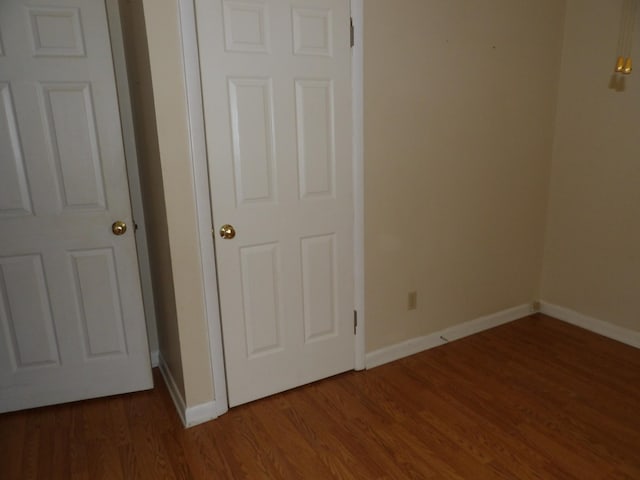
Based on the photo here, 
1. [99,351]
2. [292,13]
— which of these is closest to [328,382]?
[99,351]

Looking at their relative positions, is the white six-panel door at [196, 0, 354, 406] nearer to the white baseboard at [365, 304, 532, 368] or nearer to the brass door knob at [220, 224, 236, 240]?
the brass door knob at [220, 224, 236, 240]

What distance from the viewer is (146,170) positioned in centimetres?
229

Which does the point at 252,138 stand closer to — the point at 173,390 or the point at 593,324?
the point at 173,390

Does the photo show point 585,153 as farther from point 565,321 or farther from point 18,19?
point 18,19

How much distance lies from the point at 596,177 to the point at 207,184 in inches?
98.2

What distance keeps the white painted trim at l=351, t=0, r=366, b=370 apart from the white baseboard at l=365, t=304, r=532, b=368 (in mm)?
132

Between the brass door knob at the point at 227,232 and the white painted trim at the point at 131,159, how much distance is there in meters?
0.67

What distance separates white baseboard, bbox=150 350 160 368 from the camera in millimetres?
2748

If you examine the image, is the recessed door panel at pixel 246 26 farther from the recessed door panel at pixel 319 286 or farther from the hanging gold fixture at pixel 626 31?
the hanging gold fixture at pixel 626 31

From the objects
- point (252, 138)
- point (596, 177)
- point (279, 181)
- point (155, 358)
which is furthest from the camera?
point (596, 177)

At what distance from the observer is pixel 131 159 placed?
2.49 metres

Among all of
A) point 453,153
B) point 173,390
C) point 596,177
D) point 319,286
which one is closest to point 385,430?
point 319,286

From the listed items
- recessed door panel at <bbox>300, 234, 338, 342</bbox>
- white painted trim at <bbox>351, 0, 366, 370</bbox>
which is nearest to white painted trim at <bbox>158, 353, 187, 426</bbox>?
recessed door panel at <bbox>300, 234, 338, 342</bbox>

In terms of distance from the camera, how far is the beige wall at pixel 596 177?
273cm
